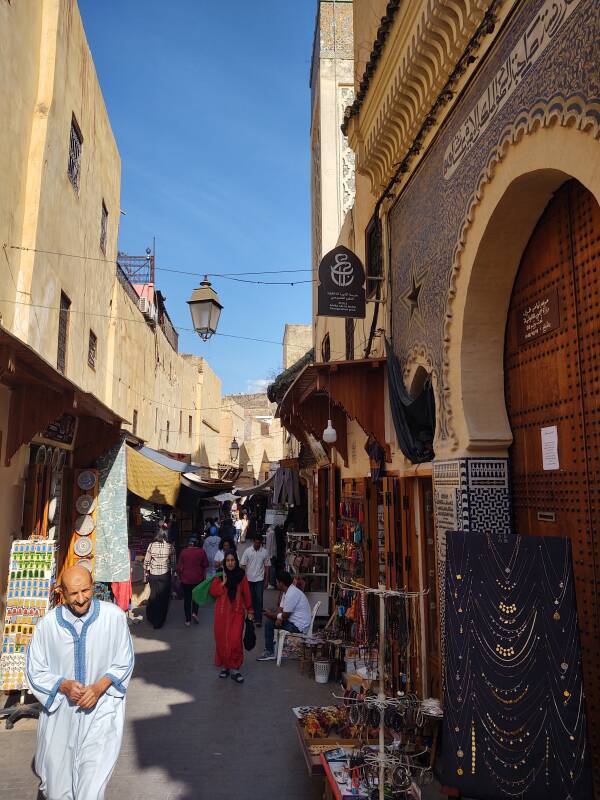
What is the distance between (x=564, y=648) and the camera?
9.73ft

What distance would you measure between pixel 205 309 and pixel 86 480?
9.37ft

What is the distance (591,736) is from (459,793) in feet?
2.65

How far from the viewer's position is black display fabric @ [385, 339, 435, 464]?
17.5 ft

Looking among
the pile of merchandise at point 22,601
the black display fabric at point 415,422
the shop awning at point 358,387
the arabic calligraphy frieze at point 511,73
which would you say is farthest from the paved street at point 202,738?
the arabic calligraphy frieze at point 511,73

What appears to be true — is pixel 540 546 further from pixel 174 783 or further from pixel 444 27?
pixel 444 27

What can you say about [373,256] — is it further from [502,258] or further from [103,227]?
[103,227]

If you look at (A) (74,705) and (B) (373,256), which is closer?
(A) (74,705)

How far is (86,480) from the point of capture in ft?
27.2

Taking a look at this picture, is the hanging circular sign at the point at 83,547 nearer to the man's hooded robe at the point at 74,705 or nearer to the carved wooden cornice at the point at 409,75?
the man's hooded robe at the point at 74,705

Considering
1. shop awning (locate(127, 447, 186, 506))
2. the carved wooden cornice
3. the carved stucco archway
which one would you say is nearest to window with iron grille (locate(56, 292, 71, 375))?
shop awning (locate(127, 447, 186, 506))

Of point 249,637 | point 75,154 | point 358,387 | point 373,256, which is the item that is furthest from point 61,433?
point 75,154

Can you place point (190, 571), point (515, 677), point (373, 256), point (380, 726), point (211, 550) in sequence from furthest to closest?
point (211, 550), point (190, 571), point (373, 256), point (380, 726), point (515, 677)

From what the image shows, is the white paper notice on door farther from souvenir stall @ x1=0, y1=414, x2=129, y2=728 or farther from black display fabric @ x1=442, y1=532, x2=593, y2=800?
souvenir stall @ x1=0, y1=414, x2=129, y2=728

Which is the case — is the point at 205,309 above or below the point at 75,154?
below
